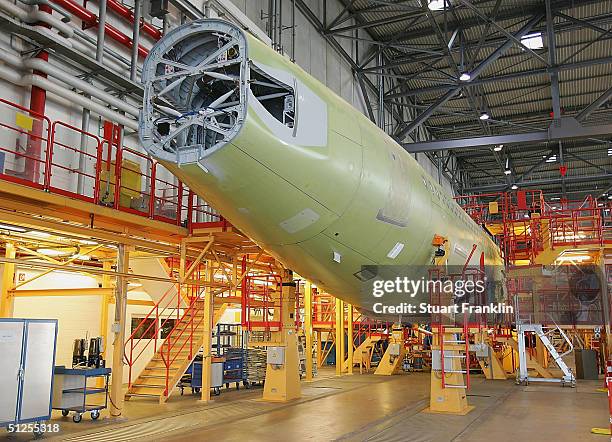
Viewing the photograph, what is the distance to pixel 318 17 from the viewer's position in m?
20.9

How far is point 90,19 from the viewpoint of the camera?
12898 millimetres

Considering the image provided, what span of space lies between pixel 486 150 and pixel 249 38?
3600 cm

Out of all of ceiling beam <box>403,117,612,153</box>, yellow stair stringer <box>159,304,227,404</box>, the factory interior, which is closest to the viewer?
the factory interior

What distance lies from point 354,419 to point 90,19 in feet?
35.7

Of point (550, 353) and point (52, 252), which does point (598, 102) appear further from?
point (52, 252)

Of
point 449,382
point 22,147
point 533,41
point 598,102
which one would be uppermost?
point 533,41

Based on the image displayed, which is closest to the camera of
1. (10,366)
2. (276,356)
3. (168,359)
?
(10,366)

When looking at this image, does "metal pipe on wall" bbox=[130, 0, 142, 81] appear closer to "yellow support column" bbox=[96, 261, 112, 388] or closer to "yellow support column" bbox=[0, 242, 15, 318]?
"yellow support column" bbox=[96, 261, 112, 388]

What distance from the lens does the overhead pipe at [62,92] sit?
11.4 metres

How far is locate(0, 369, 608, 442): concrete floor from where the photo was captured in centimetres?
966

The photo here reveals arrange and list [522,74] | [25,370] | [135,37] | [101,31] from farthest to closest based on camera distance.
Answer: [522,74] < [135,37] < [101,31] < [25,370]

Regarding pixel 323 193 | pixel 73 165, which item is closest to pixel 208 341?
pixel 73 165

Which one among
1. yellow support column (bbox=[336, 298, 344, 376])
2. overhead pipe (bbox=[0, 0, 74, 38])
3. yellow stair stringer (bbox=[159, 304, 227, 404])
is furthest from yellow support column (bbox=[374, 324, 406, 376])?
overhead pipe (bbox=[0, 0, 74, 38])

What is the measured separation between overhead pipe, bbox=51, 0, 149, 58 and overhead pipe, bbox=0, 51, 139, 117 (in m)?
1.43
